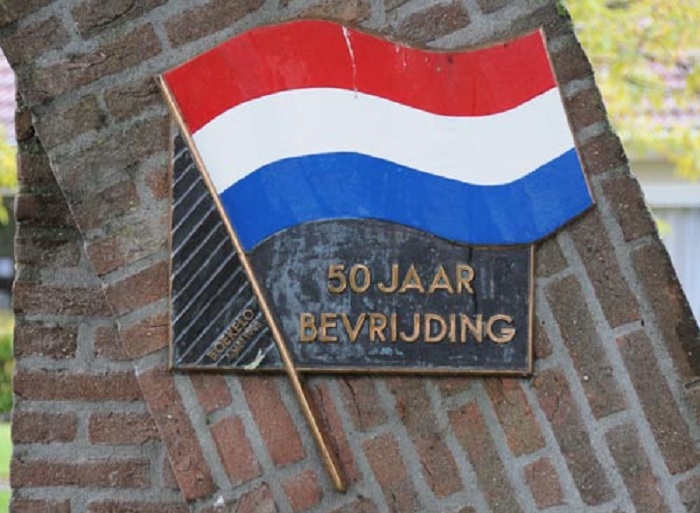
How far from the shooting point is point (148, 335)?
9.41ft

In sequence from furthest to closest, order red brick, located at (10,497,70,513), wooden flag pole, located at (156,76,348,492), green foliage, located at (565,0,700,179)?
green foliage, located at (565,0,700,179) < red brick, located at (10,497,70,513) < wooden flag pole, located at (156,76,348,492)

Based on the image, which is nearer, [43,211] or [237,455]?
[237,455]

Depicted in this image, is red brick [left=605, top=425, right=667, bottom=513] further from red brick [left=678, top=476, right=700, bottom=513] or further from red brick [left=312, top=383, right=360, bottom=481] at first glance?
red brick [left=312, top=383, right=360, bottom=481]

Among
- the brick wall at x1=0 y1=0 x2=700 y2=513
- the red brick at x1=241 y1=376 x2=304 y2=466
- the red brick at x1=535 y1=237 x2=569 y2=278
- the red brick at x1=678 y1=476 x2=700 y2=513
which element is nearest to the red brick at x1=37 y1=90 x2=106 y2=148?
the brick wall at x1=0 y1=0 x2=700 y2=513

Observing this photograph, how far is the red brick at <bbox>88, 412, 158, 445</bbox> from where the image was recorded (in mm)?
3121

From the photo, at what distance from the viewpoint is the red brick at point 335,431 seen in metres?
2.83

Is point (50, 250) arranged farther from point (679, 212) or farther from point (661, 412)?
point (679, 212)

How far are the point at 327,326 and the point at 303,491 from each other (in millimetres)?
364

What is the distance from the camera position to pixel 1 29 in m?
2.87

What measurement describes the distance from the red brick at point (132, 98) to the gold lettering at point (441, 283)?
2.37 ft

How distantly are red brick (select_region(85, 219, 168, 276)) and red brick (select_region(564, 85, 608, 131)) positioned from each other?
3.10 feet

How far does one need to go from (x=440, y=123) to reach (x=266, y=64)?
0.41 metres

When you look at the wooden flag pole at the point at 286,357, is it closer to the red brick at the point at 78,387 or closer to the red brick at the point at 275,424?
the red brick at the point at 275,424

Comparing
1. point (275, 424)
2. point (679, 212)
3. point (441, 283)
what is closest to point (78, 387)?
point (275, 424)
